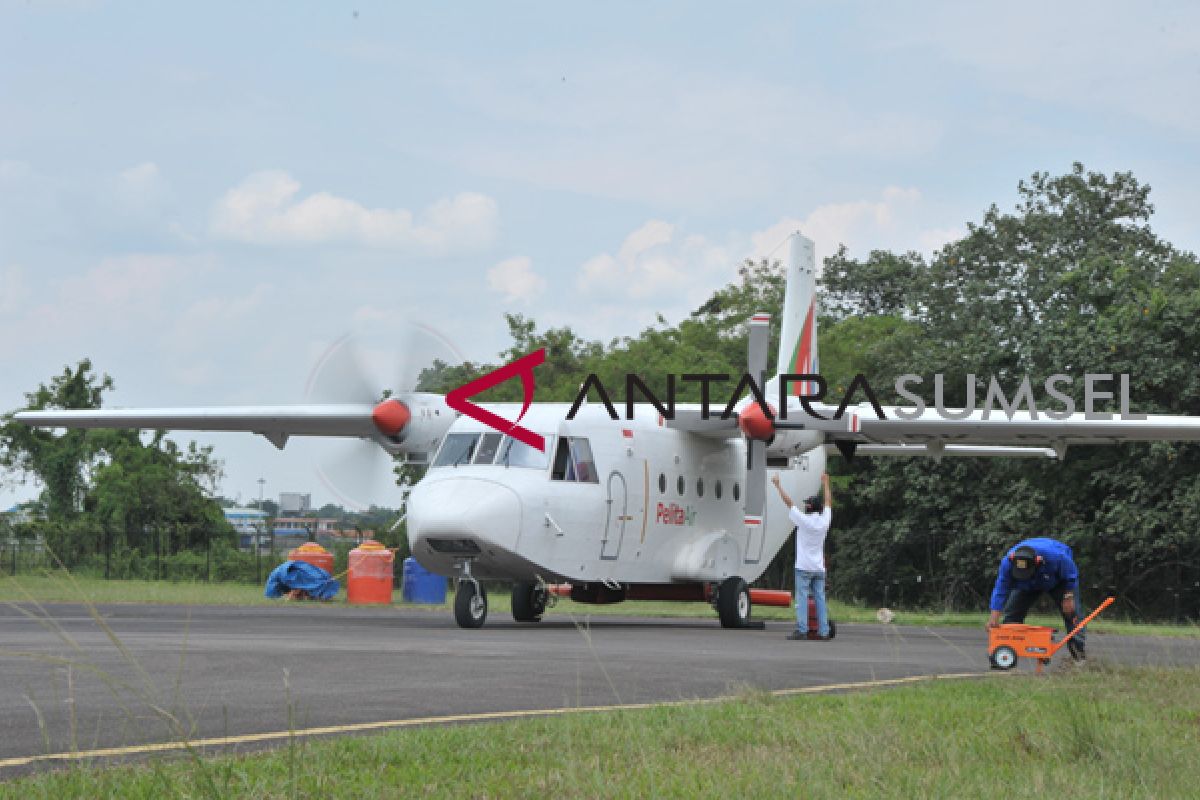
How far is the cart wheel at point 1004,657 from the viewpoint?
513 inches

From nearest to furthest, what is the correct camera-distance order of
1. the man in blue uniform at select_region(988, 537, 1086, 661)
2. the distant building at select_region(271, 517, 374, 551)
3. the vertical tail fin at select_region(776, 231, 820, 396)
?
the man in blue uniform at select_region(988, 537, 1086, 661), the vertical tail fin at select_region(776, 231, 820, 396), the distant building at select_region(271, 517, 374, 551)

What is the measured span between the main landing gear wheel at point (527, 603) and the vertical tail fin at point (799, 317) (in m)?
6.54

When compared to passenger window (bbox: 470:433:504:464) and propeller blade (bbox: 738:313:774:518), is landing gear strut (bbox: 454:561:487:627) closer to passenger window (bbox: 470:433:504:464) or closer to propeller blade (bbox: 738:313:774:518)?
passenger window (bbox: 470:433:504:464)

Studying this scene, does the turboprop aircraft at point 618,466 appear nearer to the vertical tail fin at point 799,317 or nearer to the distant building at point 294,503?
the vertical tail fin at point 799,317

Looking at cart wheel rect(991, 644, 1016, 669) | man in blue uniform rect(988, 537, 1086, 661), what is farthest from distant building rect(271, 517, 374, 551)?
cart wheel rect(991, 644, 1016, 669)

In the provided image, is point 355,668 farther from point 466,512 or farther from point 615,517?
point 615,517

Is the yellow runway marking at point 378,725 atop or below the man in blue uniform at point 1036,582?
below

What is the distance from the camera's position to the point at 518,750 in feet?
23.4

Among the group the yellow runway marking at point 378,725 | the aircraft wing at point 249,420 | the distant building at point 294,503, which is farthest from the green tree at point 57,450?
the yellow runway marking at point 378,725

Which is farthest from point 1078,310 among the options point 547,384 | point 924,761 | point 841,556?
point 924,761

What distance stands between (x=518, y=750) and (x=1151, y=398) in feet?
101

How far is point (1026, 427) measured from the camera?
2266 centimetres

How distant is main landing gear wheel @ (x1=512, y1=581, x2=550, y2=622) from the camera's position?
22672 mm

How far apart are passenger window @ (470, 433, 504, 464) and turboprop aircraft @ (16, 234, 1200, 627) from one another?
0.06ft
